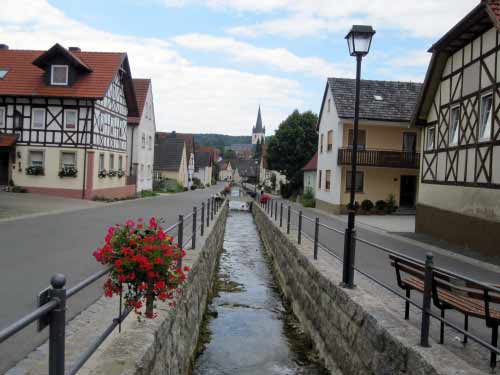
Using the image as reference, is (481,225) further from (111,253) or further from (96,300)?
(111,253)

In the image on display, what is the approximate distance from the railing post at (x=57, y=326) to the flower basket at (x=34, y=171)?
89.0 ft

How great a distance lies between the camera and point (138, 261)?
437 cm

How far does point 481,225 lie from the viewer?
535 inches

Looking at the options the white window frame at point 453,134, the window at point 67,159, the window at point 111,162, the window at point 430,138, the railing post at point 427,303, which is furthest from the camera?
the window at point 111,162

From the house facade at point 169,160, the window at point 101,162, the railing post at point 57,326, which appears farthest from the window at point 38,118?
the house facade at point 169,160

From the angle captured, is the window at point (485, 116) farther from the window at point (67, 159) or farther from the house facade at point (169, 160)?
the house facade at point (169, 160)

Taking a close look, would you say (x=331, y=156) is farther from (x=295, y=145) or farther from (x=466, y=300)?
(x=466, y=300)

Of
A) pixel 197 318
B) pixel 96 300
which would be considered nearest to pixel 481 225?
pixel 197 318

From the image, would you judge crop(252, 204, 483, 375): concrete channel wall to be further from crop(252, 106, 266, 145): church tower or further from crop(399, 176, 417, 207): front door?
crop(252, 106, 266, 145): church tower

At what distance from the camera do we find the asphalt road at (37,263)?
498 cm

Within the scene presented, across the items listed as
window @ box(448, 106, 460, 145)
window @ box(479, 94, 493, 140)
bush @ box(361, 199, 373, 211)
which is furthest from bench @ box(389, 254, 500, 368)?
bush @ box(361, 199, 373, 211)

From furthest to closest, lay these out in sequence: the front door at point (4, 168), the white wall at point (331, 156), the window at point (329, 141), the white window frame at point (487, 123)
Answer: the window at point (329, 141), the white wall at point (331, 156), the front door at point (4, 168), the white window frame at point (487, 123)

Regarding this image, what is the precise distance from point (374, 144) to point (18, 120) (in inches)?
817

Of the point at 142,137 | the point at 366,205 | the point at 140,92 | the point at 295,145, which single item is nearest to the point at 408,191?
the point at 366,205
